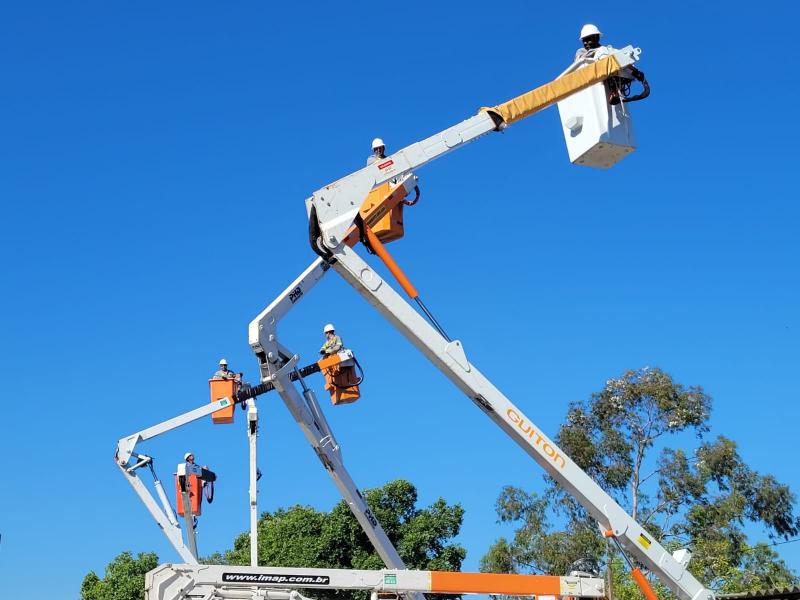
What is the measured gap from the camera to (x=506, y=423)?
13.1m

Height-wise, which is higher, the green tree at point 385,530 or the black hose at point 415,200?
the green tree at point 385,530

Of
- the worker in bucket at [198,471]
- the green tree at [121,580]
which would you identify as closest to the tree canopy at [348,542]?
the green tree at [121,580]

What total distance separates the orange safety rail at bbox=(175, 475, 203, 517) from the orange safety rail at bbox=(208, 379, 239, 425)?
93 cm

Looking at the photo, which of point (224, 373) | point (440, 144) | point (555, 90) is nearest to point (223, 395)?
point (224, 373)

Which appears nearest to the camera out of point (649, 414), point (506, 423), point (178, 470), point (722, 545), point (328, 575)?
point (328, 575)

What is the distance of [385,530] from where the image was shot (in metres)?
35.8

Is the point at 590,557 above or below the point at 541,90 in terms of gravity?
above

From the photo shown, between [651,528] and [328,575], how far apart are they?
29.7m

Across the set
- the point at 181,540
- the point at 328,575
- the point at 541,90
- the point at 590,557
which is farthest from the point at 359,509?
the point at 590,557

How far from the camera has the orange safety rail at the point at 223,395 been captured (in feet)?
52.1

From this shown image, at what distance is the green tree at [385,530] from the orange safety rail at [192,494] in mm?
19750

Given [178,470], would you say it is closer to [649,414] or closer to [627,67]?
[627,67]

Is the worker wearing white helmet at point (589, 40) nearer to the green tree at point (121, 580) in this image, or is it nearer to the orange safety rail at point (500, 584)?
the orange safety rail at point (500, 584)

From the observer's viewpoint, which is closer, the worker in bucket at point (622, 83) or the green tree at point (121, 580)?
the worker in bucket at point (622, 83)
